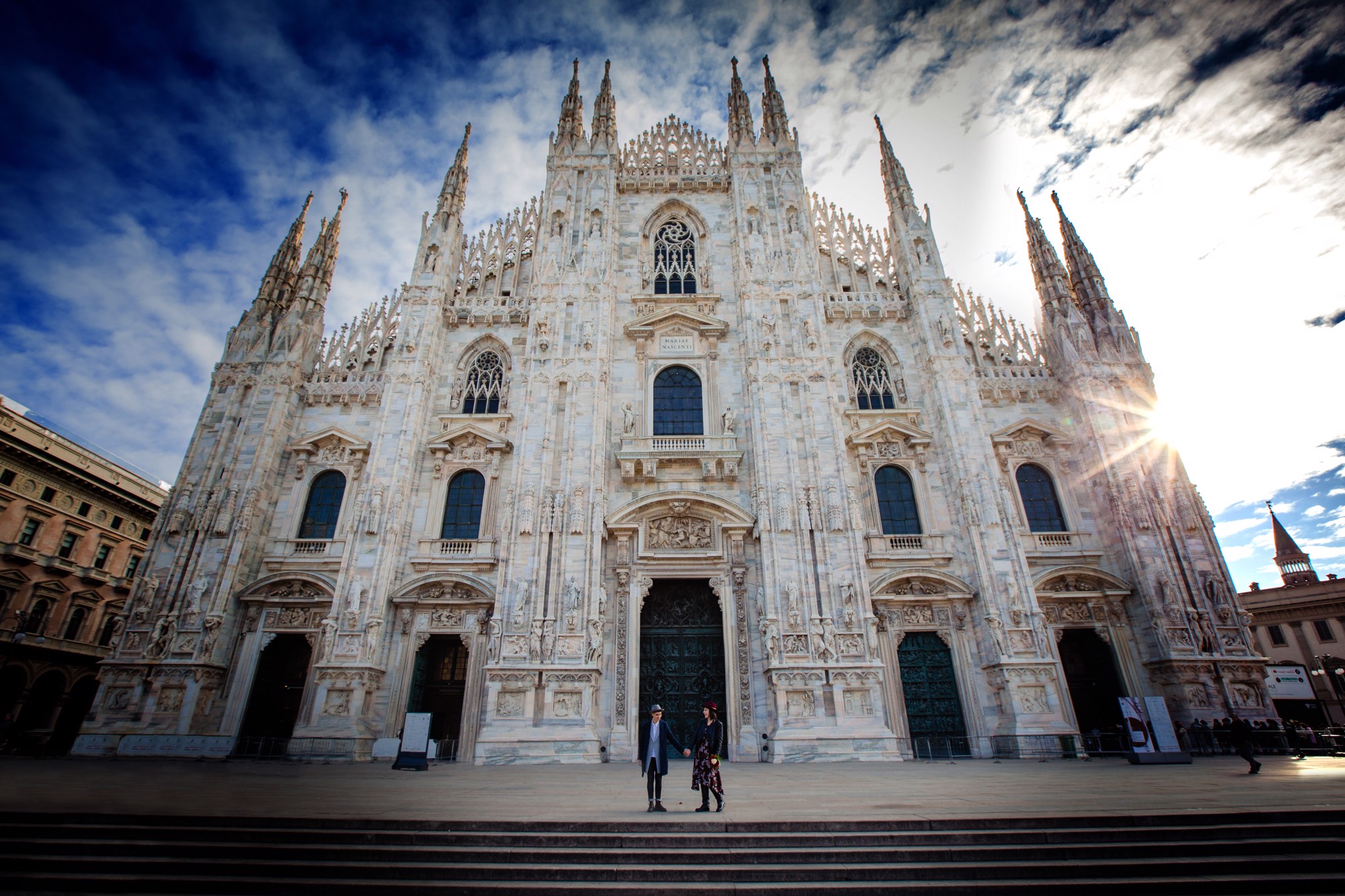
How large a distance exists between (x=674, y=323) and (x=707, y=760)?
18.0m

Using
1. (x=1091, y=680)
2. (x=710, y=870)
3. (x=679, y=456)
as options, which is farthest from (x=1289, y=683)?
(x=710, y=870)

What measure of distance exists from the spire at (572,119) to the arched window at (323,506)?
16213 millimetres

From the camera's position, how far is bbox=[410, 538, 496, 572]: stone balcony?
2011 cm

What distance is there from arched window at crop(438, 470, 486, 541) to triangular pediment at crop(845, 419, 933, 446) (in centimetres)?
1286

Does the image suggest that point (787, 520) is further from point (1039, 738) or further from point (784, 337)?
point (1039, 738)

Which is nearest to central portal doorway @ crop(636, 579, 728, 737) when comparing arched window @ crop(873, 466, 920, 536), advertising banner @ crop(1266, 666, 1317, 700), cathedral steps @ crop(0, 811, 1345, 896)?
arched window @ crop(873, 466, 920, 536)

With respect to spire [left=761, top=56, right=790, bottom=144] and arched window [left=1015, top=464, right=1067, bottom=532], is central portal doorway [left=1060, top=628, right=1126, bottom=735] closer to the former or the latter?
arched window [left=1015, top=464, right=1067, bottom=532]

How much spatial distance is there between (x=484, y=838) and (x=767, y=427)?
1582cm

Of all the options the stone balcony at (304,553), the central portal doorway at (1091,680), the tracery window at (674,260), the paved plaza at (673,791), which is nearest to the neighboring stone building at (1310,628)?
the central portal doorway at (1091,680)

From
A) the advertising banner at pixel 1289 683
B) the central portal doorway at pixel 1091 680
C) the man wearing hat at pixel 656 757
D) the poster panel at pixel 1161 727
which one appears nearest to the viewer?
the man wearing hat at pixel 656 757

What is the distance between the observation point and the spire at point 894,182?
1014 inches

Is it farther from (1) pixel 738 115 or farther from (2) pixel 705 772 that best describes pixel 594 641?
(1) pixel 738 115

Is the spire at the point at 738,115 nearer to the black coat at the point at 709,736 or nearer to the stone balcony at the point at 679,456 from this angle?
the stone balcony at the point at 679,456

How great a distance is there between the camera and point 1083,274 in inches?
976
